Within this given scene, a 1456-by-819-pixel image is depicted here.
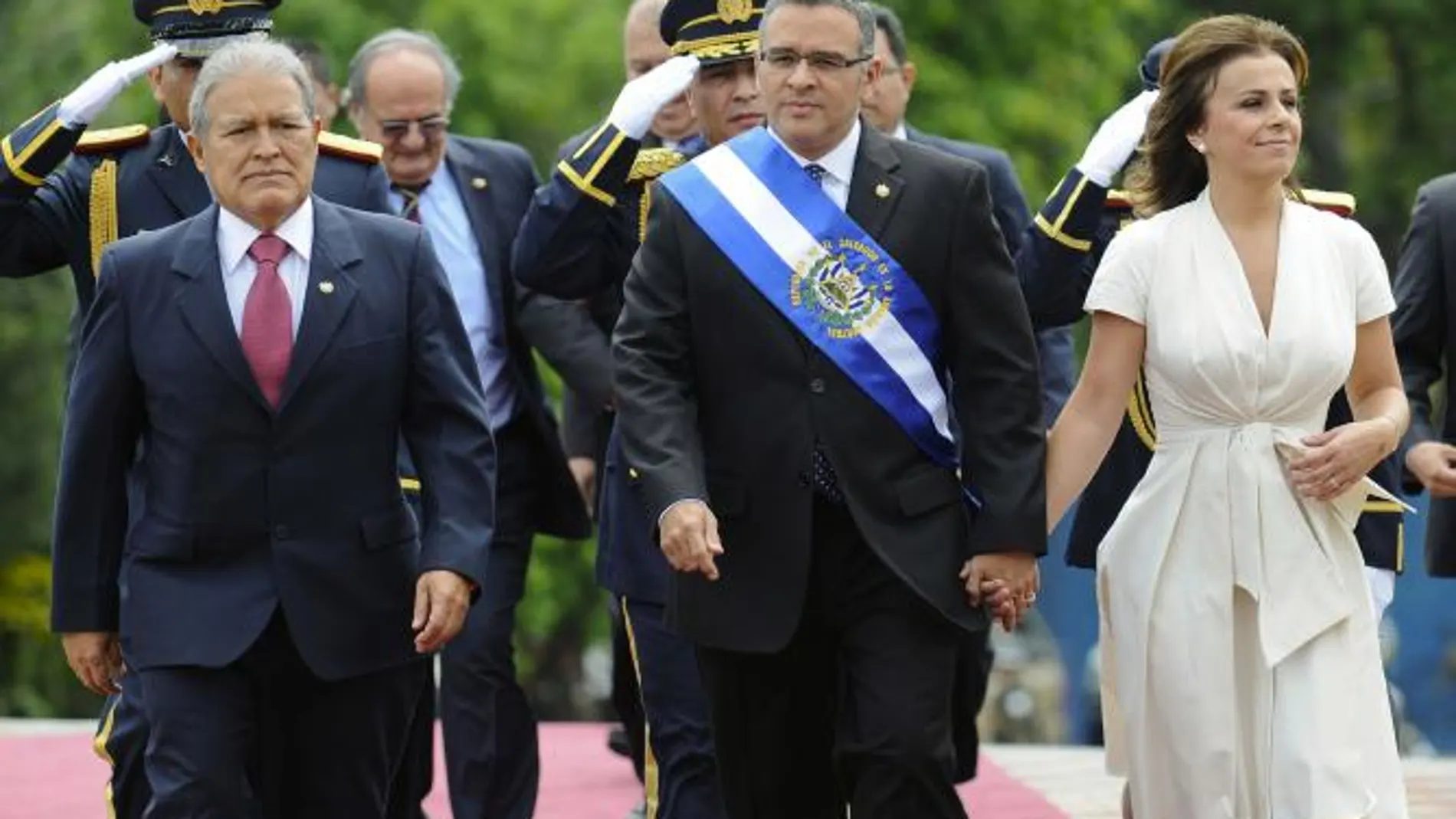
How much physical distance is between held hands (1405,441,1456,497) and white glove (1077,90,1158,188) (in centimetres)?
109

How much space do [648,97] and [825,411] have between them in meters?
1.66

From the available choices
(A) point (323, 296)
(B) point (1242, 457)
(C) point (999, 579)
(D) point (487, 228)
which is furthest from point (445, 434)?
(D) point (487, 228)

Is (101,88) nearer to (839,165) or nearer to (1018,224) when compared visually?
(839,165)

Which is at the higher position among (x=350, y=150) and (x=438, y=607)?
(x=350, y=150)

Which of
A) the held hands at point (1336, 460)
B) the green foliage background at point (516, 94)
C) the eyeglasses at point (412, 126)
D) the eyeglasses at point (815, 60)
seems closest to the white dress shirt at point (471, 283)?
the eyeglasses at point (412, 126)

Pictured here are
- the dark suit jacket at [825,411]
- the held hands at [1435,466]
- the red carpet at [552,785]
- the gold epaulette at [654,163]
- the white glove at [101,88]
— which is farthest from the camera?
the red carpet at [552,785]

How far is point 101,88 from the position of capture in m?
10.4

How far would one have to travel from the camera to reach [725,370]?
8961 millimetres

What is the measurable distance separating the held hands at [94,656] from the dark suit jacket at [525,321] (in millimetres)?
2736

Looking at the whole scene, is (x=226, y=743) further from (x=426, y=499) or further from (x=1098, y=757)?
(x=1098, y=757)

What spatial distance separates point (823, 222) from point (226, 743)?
1.69 metres

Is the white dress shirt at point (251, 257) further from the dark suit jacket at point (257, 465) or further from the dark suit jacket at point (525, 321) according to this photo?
the dark suit jacket at point (525, 321)

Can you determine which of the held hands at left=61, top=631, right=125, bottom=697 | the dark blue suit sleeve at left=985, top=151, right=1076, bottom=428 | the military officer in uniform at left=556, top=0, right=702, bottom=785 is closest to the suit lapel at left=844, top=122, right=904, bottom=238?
the held hands at left=61, top=631, right=125, bottom=697

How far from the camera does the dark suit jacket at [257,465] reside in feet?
29.0
